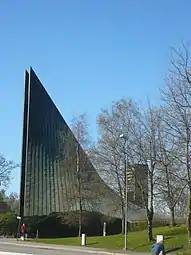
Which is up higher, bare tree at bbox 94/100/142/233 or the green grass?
bare tree at bbox 94/100/142/233

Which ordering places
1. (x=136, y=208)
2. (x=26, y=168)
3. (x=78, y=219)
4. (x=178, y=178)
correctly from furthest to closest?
(x=26, y=168), (x=78, y=219), (x=136, y=208), (x=178, y=178)

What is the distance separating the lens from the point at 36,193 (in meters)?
71.1

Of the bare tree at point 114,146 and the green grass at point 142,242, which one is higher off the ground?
the bare tree at point 114,146

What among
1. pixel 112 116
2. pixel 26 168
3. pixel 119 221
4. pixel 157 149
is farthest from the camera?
pixel 26 168

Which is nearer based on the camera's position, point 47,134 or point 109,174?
point 109,174

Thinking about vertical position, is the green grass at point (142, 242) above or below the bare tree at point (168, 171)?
below

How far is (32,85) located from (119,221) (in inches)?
929

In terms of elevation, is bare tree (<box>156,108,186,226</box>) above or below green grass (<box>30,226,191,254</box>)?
above

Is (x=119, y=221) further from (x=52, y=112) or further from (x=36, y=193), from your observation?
(x=52, y=112)

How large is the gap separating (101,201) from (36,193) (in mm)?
16356

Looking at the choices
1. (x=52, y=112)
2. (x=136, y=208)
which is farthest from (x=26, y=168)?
(x=136, y=208)

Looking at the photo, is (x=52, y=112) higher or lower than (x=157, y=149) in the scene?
higher

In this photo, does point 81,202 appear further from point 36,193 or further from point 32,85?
point 32,85

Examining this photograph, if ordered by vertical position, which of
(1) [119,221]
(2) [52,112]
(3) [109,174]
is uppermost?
(2) [52,112]
